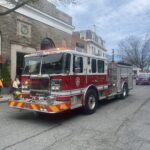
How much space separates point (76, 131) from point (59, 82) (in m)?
1.82

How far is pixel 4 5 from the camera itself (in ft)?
59.0

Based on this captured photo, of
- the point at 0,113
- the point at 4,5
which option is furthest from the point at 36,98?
the point at 4,5

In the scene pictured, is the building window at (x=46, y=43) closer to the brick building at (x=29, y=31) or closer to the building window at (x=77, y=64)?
the brick building at (x=29, y=31)

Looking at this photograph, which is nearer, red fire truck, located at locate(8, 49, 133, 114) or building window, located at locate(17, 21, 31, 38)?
red fire truck, located at locate(8, 49, 133, 114)

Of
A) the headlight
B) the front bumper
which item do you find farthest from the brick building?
the front bumper

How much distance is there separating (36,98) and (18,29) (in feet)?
39.9

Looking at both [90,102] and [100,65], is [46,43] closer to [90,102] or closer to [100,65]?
[100,65]

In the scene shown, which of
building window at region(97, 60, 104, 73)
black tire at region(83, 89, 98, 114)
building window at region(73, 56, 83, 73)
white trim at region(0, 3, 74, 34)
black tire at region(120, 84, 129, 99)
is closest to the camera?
building window at region(73, 56, 83, 73)

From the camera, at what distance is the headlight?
Result: 8125 mm

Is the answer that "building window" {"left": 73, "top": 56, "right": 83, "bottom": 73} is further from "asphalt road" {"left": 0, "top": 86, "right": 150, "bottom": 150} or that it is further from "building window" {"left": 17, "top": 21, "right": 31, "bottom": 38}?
"building window" {"left": 17, "top": 21, "right": 31, "bottom": 38}

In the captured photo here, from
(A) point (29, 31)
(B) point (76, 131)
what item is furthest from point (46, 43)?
(B) point (76, 131)

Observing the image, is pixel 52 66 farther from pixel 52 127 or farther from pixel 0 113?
pixel 0 113

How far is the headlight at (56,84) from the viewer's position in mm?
8125

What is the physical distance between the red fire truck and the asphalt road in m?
0.55
